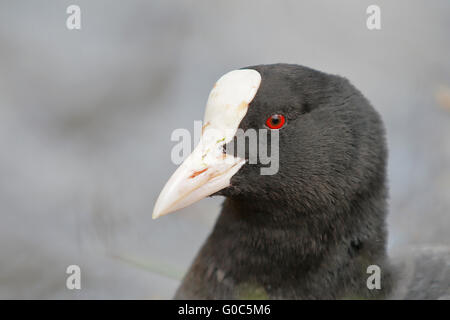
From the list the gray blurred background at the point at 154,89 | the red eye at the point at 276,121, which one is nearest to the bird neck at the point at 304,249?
the red eye at the point at 276,121

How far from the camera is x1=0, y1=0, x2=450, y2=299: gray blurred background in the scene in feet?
13.1

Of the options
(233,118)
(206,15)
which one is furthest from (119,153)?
(233,118)

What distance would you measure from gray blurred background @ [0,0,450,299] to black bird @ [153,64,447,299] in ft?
4.44

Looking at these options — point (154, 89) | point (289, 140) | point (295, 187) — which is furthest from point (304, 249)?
point (154, 89)

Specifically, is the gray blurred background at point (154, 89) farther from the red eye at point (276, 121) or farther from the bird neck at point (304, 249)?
the red eye at point (276, 121)

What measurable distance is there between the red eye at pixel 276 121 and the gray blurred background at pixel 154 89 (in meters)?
1.58

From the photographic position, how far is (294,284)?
2406 mm

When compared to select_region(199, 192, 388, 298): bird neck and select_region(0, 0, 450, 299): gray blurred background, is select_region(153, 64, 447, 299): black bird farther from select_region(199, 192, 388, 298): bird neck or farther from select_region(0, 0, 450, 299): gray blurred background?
select_region(0, 0, 450, 299): gray blurred background

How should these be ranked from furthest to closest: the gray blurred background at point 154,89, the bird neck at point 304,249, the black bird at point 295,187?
the gray blurred background at point 154,89
the bird neck at point 304,249
the black bird at point 295,187

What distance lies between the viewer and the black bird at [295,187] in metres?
2.22

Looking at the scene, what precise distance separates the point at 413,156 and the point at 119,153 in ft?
5.48
